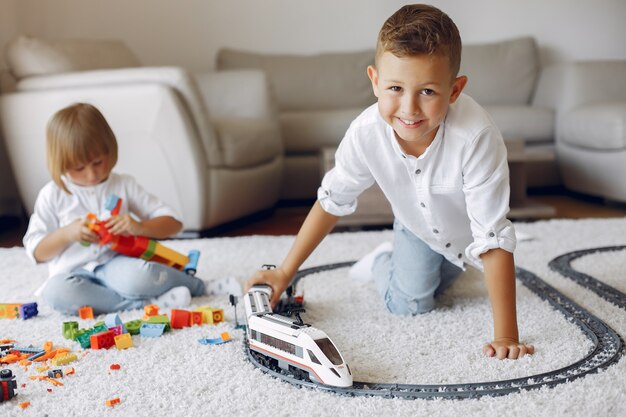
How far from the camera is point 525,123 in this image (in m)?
3.29

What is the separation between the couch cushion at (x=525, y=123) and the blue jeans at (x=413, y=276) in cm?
185

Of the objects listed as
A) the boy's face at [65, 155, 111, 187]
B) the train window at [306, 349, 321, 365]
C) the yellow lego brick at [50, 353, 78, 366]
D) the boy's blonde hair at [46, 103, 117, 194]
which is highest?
the boy's blonde hair at [46, 103, 117, 194]

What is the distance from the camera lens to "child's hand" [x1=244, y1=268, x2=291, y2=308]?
4.57 feet

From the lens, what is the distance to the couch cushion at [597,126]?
2.81 m

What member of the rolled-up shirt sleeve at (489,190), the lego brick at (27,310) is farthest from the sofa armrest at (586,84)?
the lego brick at (27,310)

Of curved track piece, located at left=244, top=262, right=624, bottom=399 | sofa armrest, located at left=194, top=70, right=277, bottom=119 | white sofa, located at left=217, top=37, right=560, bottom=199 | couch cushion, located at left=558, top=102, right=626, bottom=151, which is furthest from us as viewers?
white sofa, located at left=217, top=37, right=560, bottom=199

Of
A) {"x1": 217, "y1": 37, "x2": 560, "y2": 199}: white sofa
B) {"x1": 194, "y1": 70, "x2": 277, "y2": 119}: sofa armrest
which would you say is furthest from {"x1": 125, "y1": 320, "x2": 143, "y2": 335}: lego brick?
{"x1": 217, "y1": 37, "x2": 560, "y2": 199}: white sofa

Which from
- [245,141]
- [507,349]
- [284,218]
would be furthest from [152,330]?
[284,218]

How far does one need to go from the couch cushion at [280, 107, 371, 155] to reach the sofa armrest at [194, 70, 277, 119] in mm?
179

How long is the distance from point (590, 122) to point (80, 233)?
215cm

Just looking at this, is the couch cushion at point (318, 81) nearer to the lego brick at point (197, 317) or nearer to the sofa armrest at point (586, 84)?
the sofa armrest at point (586, 84)

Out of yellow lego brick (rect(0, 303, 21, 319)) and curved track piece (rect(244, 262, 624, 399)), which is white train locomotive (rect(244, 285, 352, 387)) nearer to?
curved track piece (rect(244, 262, 624, 399))

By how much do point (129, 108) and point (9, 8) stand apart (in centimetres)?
158

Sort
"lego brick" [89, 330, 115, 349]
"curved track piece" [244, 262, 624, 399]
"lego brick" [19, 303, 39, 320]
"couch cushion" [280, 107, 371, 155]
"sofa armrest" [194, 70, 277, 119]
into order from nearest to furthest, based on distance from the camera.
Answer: "curved track piece" [244, 262, 624, 399] < "lego brick" [89, 330, 115, 349] < "lego brick" [19, 303, 39, 320] < "sofa armrest" [194, 70, 277, 119] < "couch cushion" [280, 107, 371, 155]
